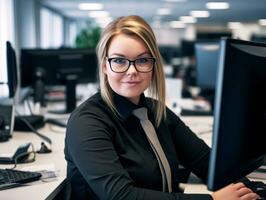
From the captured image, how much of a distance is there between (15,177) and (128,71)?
23.6 inches

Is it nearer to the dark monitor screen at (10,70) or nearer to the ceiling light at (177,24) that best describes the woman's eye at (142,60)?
the dark monitor screen at (10,70)

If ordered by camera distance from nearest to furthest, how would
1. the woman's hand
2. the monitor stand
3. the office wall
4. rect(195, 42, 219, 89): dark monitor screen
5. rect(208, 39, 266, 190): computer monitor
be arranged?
rect(208, 39, 266, 190): computer monitor
the woman's hand
the monitor stand
rect(195, 42, 219, 89): dark monitor screen
the office wall

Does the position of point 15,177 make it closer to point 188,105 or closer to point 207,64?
point 207,64

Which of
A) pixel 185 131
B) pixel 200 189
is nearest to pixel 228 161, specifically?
pixel 200 189

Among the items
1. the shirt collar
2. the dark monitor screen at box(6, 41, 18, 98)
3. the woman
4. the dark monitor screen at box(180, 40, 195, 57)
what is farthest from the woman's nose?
the dark monitor screen at box(180, 40, 195, 57)

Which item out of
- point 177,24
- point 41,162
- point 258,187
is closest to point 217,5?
point 177,24

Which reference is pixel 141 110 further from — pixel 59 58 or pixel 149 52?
pixel 59 58

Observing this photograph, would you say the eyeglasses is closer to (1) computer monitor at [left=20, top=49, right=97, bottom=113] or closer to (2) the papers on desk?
(1) computer monitor at [left=20, top=49, right=97, bottom=113]

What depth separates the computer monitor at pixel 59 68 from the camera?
276 centimetres

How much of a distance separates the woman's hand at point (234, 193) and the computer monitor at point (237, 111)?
0.26ft

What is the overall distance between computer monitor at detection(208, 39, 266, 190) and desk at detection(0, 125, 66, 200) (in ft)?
2.23

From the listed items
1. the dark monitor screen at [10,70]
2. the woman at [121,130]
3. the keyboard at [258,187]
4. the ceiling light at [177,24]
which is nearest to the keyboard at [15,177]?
the woman at [121,130]

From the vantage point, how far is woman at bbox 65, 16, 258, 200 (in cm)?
117

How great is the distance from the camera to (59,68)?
9.37 ft
